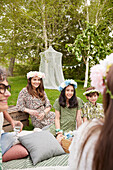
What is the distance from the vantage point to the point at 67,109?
325 cm

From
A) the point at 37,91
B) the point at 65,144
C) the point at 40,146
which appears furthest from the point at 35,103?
the point at 40,146

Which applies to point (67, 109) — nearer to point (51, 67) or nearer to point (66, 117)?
point (66, 117)

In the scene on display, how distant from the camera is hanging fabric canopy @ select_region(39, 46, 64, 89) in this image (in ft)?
28.5

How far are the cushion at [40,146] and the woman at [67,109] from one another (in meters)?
0.69

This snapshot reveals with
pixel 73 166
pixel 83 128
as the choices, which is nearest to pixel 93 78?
pixel 83 128

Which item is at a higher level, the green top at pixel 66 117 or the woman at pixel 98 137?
the woman at pixel 98 137

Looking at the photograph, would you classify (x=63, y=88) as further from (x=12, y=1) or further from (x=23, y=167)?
(x=12, y=1)

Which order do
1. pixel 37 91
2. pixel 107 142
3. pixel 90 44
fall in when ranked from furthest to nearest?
pixel 90 44, pixel 37 91, pixel 107 142

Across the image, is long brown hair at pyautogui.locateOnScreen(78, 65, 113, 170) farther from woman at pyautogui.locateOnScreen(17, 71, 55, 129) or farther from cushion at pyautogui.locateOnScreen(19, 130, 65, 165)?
woman at pyautogui.locateOnScreen(17, 71, 55, 129)

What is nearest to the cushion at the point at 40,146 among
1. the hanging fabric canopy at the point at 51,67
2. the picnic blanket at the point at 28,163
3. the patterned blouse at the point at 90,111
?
the picnic blanket at the point at 28,163

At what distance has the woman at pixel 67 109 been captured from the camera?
319cm

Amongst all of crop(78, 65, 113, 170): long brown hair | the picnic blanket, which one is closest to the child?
the picnic blanket

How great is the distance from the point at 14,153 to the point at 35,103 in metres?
1.56

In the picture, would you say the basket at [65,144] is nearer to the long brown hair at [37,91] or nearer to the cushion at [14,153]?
the cushion at [14,153]
